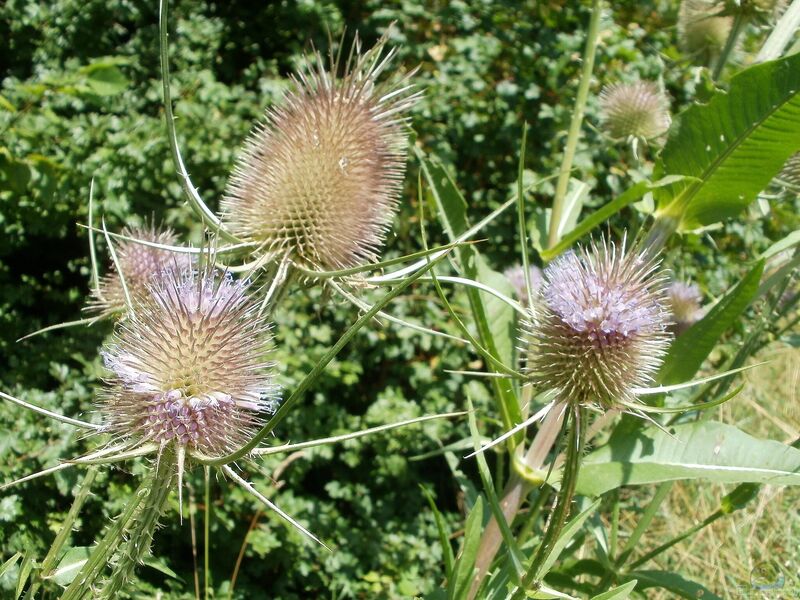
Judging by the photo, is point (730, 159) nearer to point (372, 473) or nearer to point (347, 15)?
point (372, 473)

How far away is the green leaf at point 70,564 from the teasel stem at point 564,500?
724mm

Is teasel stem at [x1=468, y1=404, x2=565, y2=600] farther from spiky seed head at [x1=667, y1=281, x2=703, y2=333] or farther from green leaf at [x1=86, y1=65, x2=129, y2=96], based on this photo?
green leaf at [x1=86, y1=65, x2=129, y2=96]

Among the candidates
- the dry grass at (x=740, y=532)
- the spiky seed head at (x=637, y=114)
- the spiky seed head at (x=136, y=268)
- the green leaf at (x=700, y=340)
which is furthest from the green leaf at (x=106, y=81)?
the dry grass at (x=740, y=532)

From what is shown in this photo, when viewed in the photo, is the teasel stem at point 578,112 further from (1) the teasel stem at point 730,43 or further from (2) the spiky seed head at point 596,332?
(2) the spiky seed head at point 596,332

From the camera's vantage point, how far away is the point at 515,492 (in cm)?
155

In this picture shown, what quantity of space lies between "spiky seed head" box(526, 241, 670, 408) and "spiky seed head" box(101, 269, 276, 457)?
44cm

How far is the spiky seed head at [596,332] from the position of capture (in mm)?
1210

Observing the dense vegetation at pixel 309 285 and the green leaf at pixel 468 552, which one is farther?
the dense vegetation at pixel 309 285

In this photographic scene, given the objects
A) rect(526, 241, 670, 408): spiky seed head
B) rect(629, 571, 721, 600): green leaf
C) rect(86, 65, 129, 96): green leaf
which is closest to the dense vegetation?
rect(86, 65, 129, 96): green leaf

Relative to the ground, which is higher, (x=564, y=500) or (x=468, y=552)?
(x=564, y=500)

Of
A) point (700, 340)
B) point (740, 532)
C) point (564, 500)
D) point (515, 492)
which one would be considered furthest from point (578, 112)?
point (740, 532)

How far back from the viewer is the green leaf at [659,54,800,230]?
1.31m

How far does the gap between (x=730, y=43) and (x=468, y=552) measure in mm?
1334

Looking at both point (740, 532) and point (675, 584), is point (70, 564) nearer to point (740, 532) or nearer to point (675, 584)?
point (675, 584)
